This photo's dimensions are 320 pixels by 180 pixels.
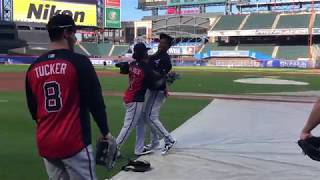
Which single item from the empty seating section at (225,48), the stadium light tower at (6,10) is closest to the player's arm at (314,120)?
the empty seating section at (225,48)

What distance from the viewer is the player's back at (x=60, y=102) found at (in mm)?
3791

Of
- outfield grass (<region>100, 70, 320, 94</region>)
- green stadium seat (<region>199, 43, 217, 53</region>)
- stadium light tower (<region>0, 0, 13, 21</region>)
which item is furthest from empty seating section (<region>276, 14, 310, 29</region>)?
outfield grass (<region>100, 70, 320, 94</region>)

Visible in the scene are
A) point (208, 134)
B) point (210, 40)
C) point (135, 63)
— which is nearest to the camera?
point (135, 63)

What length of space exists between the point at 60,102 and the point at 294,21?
2982 inches

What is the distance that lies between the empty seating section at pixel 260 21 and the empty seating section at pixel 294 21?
1.67m

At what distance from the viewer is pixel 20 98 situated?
1755cm

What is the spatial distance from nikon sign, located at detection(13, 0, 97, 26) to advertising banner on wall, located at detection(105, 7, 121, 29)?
216 inches

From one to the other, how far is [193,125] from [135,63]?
11.6 ft

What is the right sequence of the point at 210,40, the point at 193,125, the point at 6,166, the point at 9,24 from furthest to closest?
1. the point at 210,40
2. the point at 9,24
3. the point at 193,125
4. the point at 6,166

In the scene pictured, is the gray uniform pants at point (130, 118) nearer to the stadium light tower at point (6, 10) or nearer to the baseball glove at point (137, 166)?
the baseball glove at point (137, 166)

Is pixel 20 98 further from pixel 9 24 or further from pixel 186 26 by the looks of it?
pixel 186 26

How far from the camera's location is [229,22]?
83875 millimetres

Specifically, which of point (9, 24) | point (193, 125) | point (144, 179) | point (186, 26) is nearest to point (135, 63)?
point (144, 179)

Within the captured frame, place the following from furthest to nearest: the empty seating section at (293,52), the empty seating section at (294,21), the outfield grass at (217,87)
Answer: the empty seating section at (294,21), the empty seating section at (293,52), the outfield grass at (217,87)
